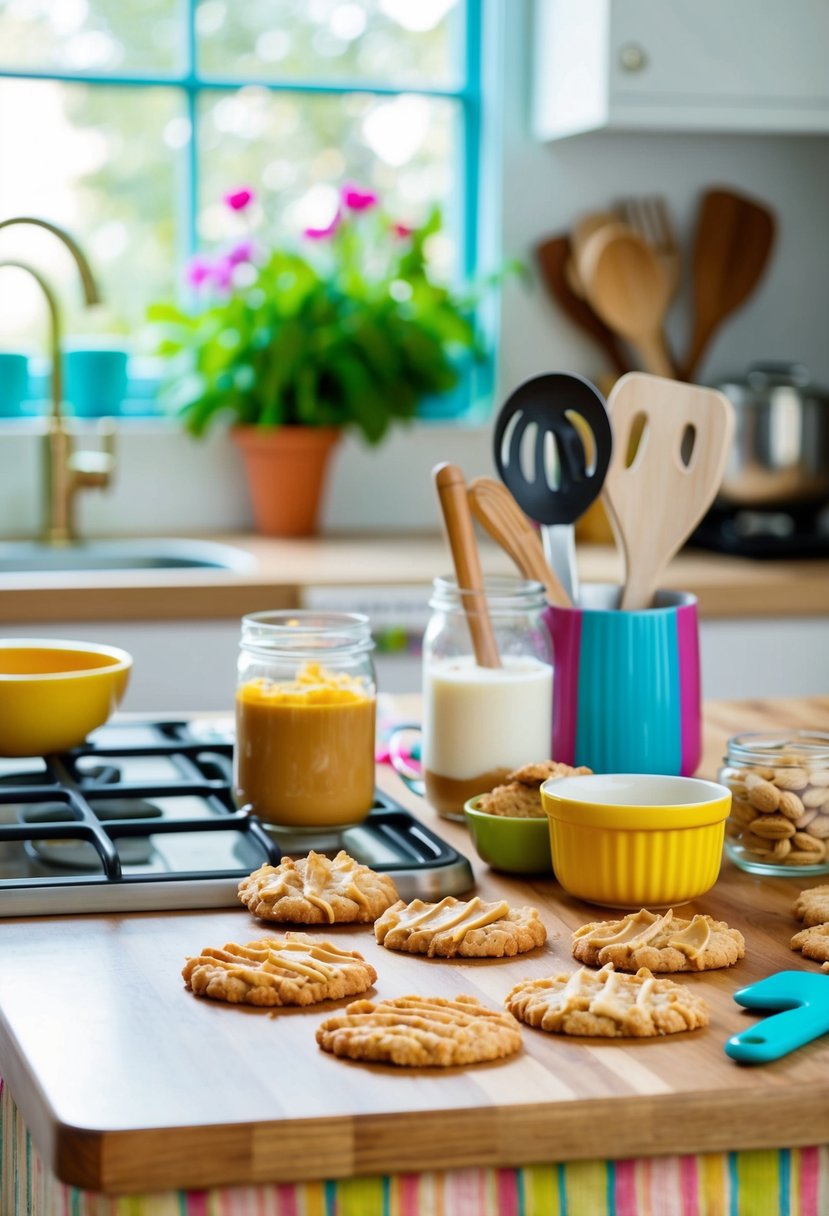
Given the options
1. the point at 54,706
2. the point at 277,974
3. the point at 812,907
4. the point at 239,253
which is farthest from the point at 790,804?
the point at 239,253

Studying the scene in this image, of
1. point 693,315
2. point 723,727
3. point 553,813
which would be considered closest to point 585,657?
point 553,813

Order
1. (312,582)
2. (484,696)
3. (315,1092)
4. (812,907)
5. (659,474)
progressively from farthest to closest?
(312,582), (659,474), (484,696), (812,907), (315,1092)

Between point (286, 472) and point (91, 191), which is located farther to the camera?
point (91, 191)

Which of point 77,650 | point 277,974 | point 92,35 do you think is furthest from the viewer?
point 92,35

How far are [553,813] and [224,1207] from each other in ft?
1.27

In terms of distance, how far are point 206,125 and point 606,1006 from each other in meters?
2.66


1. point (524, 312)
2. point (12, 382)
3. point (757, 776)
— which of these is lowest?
point (757, 776)

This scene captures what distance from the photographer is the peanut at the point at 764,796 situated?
44.9 inches

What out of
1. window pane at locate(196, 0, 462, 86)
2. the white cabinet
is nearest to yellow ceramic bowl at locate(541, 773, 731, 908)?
the white cabinet

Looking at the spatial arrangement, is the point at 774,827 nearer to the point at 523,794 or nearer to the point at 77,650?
the point at 523,794

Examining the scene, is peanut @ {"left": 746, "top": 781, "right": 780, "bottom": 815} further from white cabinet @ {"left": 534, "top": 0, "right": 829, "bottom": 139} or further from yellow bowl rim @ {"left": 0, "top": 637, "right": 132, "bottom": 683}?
white cabinet @ {"left": 534, "top": 0, "right": 829, "bottom": 139}

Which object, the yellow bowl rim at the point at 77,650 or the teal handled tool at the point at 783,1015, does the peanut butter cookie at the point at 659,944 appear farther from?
the yellow bowl rim at the point at 77,650

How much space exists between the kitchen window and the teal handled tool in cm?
243

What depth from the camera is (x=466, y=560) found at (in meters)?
1.27
